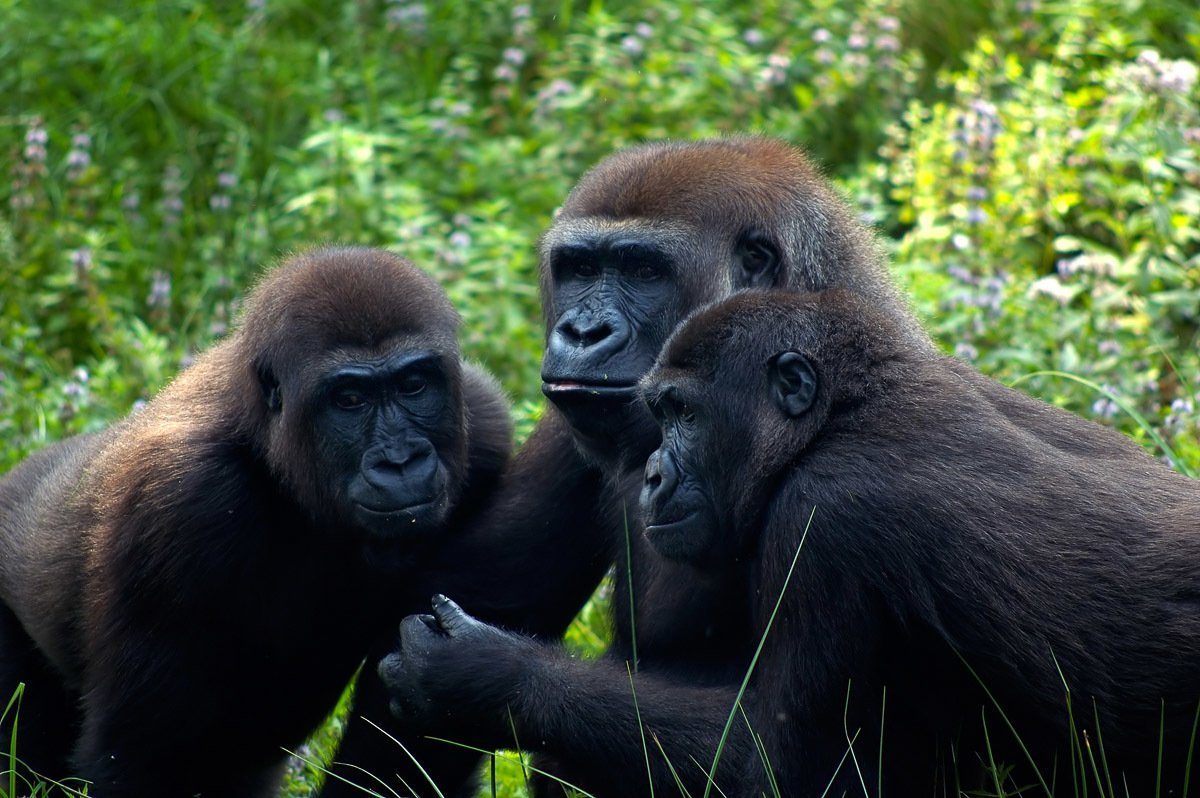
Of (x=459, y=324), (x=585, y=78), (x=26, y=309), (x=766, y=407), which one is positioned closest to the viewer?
(x=766, y=407)

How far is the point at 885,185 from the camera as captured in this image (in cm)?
907

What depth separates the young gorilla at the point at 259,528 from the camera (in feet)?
16.5

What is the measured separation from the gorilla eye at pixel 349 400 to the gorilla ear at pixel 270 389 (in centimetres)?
21

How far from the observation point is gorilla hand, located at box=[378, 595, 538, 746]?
14.7 feet

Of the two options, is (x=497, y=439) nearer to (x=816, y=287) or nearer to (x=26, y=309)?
(x=816, y=287)

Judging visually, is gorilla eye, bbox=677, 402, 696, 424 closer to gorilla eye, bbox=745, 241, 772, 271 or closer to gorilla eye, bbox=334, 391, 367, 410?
gorilla eye, bbox=745, 241, 772, 271

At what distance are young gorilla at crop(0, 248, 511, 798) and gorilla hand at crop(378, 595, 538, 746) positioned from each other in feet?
1.33

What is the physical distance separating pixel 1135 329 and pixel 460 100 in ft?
13.4

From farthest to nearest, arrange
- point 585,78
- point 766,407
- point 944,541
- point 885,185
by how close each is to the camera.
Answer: point 585,78 < point 885,185 < point 766,407 < point 944,541

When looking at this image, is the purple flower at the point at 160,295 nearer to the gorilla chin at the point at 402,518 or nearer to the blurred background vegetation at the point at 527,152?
the blurred background vegetation at the point at 527,152

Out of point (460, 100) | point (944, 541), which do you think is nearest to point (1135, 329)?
point (944, 541)

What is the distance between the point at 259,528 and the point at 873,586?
6.75 feet

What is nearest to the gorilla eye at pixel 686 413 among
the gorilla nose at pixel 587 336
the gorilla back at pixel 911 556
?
the gorilla back at pixel 911 556

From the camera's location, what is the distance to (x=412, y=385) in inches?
201
